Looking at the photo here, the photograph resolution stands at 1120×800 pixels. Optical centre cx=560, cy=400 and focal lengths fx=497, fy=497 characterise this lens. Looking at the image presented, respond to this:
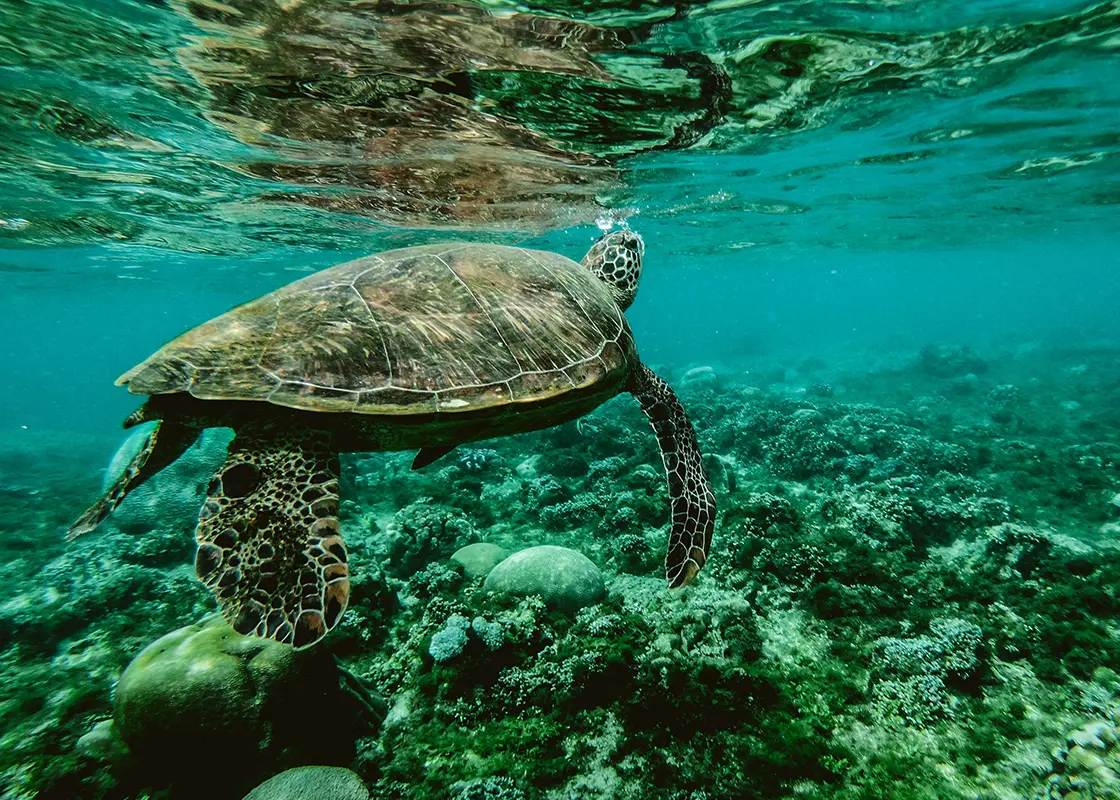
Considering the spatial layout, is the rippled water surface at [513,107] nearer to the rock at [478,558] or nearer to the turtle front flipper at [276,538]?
the turtle front flipper at [276,538]

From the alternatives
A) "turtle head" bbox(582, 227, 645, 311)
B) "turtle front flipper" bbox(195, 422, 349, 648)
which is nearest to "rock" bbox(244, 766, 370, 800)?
"turtle front flipper" bbox(195, 422, 349, 648)

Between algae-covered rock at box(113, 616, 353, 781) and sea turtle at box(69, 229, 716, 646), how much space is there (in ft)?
3.56

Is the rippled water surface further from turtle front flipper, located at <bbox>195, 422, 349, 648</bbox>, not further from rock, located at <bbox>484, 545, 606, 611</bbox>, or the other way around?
rock, located at <bbox>484, 545, 606, 611</bbox>

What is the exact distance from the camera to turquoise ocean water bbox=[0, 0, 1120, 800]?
396 centimetres

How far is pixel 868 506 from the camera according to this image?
7621mm

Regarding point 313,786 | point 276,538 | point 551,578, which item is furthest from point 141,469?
point 551,578

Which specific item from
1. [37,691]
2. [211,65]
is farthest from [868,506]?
[211,65]

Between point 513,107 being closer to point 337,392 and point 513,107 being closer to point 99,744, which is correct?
point 337,392

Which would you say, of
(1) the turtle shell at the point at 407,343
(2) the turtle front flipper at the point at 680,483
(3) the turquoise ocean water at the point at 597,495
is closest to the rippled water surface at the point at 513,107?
(3) the turquoise ocean water at the point at 597,495

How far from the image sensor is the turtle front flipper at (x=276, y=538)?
287 cm

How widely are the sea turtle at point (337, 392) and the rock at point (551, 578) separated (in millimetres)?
2148

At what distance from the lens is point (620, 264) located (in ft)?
21.4

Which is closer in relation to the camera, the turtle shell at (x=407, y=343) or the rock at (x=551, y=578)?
the turtle shell at (x=407, y=343)

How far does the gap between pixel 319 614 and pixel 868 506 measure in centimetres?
775
